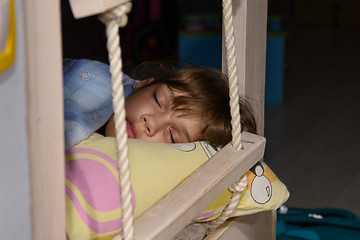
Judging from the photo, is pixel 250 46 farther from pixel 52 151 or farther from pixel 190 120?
pixel 52 151

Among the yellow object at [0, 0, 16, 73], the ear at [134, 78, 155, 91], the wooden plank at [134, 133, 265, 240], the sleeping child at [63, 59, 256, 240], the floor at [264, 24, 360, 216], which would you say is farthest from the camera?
the floor at [264, 24, 360, 216]

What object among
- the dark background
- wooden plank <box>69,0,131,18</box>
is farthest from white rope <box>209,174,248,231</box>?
the dark background

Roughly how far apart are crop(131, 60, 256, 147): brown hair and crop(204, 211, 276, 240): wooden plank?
15 cm

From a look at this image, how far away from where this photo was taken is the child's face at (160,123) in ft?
3.83

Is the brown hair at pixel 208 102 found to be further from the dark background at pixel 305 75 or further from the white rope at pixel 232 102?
the dark background at pixel 305 75

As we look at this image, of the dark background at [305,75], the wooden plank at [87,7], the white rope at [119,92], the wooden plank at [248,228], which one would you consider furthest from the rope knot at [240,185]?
the dark background at [305,75]

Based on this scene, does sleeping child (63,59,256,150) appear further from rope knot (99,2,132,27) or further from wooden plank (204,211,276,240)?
rope knot (99,2,132,27)

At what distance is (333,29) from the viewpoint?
4.69 metres

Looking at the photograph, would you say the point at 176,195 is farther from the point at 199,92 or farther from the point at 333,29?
the point at 333,29

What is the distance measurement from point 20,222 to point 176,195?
0.28 meters

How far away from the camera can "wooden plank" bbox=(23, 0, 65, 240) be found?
0.53 meters

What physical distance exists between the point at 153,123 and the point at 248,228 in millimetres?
280

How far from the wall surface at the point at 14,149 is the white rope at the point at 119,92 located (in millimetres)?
108

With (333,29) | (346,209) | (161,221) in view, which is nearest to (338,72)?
(333,29)
